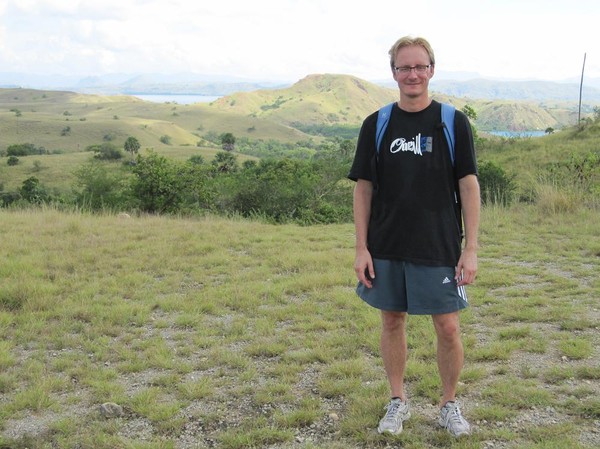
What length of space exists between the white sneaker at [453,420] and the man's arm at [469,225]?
725mm

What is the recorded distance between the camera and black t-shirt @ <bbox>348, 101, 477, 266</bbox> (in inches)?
97.9

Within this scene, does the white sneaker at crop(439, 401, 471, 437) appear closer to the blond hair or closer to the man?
the man

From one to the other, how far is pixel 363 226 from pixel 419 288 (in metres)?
0.42

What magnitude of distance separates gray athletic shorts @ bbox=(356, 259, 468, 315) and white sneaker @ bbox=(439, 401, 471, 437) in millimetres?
604

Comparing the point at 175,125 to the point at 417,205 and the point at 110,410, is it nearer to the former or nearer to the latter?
the point at 110,410

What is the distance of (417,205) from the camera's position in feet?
8.29

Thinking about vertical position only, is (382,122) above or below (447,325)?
above

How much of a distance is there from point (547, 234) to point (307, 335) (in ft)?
17.1

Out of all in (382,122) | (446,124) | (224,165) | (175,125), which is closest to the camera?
(446,124)

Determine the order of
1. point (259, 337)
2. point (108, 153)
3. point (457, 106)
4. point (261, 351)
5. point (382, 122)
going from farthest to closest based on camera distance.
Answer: point (457, 106), point (108, 153), point (259, 337), point (261, 351), point (382, 122)

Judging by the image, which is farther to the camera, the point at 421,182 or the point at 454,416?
the point at 454,416

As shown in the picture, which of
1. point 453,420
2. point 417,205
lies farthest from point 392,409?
point 417,205

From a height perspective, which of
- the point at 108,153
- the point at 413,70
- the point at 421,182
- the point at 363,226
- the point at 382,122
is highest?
the point at 413,70

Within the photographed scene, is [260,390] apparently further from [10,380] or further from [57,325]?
[57,325]
